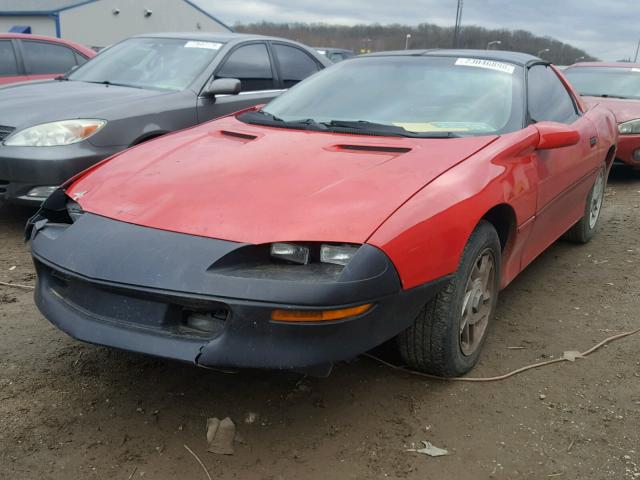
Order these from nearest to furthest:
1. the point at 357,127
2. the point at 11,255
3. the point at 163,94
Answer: the point at 357,127 < the point at 11,255 < the point at 163,94

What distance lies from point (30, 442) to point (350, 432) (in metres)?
1.19

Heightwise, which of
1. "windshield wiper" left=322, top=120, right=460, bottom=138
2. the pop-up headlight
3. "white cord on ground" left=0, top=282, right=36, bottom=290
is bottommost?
"white cord on ground" left=0, top=282, right=36, bottom=290

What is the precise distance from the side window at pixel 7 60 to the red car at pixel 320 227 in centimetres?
487

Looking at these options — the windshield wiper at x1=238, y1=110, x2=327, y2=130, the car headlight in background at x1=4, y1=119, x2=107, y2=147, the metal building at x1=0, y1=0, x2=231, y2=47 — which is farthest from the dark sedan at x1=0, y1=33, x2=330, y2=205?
the metal building at x1=0, y1=0, x2=231, y2=47

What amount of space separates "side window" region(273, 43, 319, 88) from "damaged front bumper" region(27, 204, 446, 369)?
13.6 feet

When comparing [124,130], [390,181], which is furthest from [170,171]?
[124,130]

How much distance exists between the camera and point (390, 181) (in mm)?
2406

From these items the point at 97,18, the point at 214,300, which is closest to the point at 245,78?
the point at 214,300

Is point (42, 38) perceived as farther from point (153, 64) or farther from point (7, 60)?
point (153, 64)

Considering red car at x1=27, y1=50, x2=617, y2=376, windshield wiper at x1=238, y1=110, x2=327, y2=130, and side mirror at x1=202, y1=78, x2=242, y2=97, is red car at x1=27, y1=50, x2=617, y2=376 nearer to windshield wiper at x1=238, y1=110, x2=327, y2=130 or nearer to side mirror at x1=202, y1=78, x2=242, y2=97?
windshield wiper at x1=238, y1=110, x2=327, y2=130

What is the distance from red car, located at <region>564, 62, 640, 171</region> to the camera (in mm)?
7160

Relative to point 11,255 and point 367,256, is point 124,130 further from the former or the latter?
point 367,256

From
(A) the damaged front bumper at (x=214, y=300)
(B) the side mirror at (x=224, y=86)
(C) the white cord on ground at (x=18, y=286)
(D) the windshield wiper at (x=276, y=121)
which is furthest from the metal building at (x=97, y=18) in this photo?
(A) the damaged front bumper at (x=214, y=300)

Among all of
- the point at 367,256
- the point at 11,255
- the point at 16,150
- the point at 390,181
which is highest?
the point at 390,181
